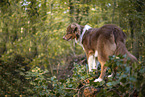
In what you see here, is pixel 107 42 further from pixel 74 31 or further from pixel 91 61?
pixel 74 31

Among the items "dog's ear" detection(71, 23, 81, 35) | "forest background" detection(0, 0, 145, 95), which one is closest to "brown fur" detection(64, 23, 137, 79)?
"dog's ear" detection(71, 23, 81, 35)

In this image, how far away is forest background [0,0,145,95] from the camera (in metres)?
6.94

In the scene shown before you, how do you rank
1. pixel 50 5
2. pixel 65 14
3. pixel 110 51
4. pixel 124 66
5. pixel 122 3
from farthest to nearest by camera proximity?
pixel 65 14 → pixel 50 5 → pixel 122 3 → pixel 110 51 → pixel 124 66

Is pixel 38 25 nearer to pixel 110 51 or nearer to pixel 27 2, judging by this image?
pixel 27 2

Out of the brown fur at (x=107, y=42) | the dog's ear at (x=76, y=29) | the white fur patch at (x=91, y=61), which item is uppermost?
the dog's ear at (x=76, y=29)

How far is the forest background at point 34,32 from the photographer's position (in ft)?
22.8

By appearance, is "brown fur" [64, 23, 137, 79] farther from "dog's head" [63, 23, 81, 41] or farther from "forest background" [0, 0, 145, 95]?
"forest background" [0, 0, 145, 95]

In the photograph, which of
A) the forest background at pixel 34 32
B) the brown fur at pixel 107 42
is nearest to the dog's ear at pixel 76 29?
the brown fur at pixel 107 42

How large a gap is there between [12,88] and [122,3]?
5.79m

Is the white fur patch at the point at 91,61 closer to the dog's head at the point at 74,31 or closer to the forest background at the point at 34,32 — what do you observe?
the dog's head at the point at 74,31

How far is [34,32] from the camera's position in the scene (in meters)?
8.20

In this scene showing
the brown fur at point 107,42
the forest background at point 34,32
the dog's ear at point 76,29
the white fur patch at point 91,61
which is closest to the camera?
the brown fur at point 107,42

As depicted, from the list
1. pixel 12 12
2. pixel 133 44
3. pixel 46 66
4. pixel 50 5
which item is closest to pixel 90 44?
pixel 133 44

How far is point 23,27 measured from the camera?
7.80 m
